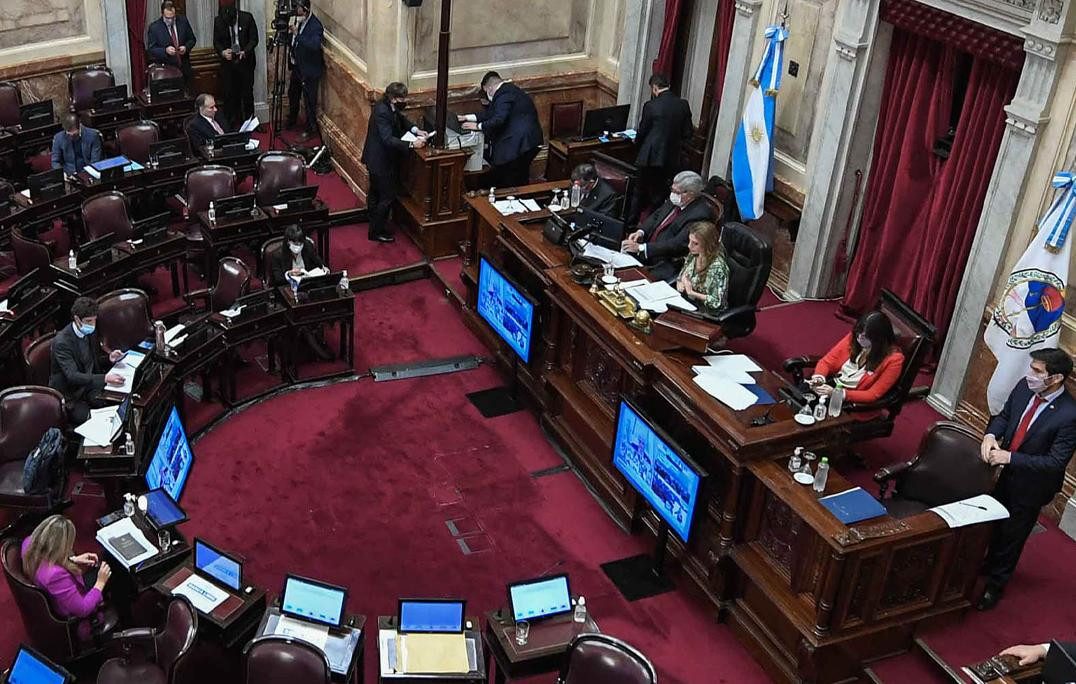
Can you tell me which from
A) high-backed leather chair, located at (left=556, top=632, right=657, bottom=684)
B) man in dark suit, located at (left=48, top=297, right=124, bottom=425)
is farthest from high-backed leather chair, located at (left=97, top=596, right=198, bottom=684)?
man in dark suit, located at (left=48, top=297, right=124, bottom=425)

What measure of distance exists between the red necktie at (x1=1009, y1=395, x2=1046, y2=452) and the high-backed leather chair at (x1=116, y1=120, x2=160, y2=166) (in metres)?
8.04

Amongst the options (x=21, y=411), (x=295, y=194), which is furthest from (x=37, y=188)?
(x=21, y=411)

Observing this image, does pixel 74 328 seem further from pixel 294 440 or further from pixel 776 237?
pixel 776 237

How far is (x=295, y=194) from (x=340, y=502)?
10.4 ft

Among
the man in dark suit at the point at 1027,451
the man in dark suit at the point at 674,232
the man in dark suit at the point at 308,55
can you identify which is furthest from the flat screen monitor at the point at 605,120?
the man in dark suit at the point at 1027,451

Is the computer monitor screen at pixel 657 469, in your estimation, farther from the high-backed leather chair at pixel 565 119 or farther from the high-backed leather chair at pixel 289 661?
the high-backed leather chair at pixel 565 119

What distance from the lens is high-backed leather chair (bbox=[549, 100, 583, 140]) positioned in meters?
12.0

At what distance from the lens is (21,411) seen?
7066 millimetres

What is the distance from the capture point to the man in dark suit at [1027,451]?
6.30m

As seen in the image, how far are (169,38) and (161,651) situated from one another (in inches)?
333

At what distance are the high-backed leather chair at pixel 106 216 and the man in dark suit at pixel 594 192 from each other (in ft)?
11.8

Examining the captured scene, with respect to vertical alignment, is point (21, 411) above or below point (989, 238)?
below

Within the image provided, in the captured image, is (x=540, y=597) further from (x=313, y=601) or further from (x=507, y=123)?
(x=507, y=123)

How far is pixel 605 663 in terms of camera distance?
5.33 m
